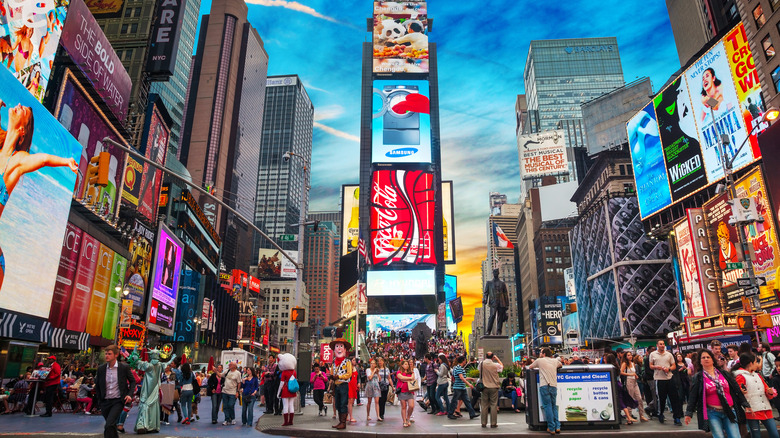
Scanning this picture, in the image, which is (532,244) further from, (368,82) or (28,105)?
(28,105)

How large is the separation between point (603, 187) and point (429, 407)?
236 ft

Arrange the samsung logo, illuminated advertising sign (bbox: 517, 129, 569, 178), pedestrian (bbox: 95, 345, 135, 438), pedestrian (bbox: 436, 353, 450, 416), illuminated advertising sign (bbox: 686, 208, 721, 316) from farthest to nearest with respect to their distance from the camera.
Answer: illuminated advertising sign (bbox: 517, 129, 569, 178)
the samsung logo
illuminated advertising sign (bbox: 686, 208, 721, 316)
pedestrian (bbox: 436, 353, 450, 416)
pedestrian (bbox: 95, 345, 135, 438)

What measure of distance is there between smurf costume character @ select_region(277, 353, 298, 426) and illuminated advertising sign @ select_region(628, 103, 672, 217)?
45166mm

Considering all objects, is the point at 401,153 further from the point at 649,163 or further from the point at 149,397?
the point at 149,397

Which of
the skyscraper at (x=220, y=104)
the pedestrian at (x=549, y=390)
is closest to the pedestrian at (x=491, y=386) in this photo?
the pedestrian at (x=549, y=390)

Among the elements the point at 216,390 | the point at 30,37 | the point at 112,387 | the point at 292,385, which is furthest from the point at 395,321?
the point at 112,387

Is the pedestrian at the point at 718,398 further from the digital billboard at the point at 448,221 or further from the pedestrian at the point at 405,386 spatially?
the digital billboard at the point at 448,221

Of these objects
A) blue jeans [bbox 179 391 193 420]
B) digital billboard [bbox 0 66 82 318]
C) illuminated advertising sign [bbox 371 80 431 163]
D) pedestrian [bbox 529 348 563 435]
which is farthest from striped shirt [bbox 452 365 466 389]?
illuminated advertising sign [bbox 371 80 431 163]

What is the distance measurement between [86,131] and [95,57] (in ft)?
24.8

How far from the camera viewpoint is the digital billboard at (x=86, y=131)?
121ft

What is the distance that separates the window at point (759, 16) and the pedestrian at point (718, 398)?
39.9 meters

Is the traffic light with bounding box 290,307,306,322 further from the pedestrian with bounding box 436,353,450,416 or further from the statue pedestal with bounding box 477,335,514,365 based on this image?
the statue pedestal with bounding box 477,335,514,365

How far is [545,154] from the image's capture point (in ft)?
370

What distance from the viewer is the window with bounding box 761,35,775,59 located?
35562 millimetres
